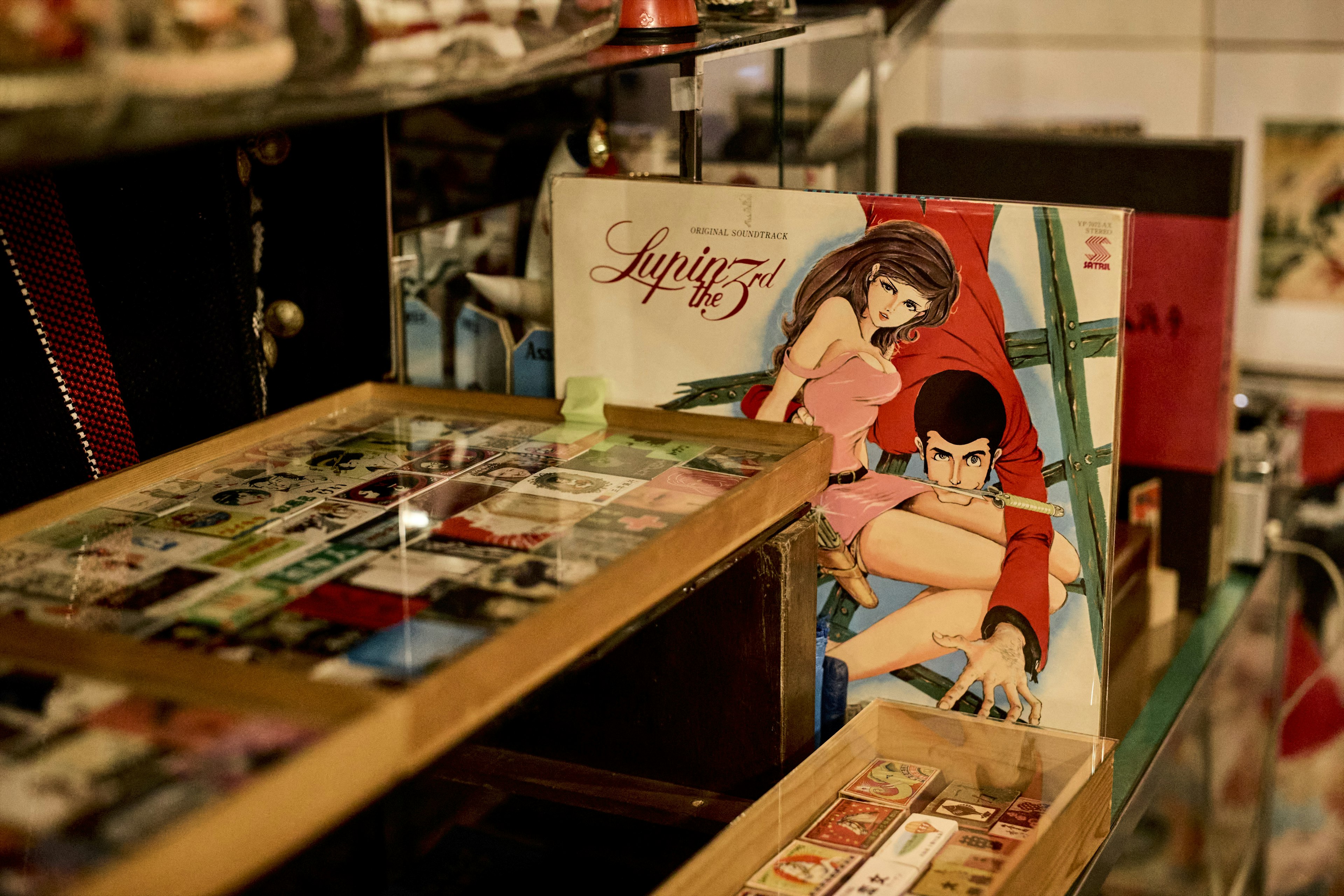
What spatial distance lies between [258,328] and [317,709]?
63 cm

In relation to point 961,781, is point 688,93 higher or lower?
higher

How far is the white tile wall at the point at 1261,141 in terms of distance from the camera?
88.0 inches

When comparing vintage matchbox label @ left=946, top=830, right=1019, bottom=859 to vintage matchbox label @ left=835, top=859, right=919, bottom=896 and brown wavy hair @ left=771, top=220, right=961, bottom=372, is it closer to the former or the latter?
vintage matchbox label @ left=835, top=859, right=919, bottom=896

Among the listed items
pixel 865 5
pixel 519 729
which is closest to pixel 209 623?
pixel 519 729

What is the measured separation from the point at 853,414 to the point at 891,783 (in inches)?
12.2

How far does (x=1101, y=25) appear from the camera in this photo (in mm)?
2400

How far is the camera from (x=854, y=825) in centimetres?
105

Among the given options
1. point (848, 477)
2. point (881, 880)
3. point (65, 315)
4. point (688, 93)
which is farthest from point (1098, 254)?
point (65, 315)

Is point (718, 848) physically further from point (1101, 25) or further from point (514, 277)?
point (1101, 25)

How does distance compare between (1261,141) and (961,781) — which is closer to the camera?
(961,781)

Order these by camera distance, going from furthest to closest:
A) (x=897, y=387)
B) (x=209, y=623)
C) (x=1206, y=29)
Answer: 1. (x=1206, y=29)
2. (x=897, y=387)
3. (x=209, y=623)

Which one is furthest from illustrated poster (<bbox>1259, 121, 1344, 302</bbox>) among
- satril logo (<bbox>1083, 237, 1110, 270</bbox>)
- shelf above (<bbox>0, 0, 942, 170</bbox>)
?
shelf above (<bbox>0, 0, 942, 170</bbox>)

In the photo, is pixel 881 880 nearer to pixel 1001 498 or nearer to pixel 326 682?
pixel 1001 498

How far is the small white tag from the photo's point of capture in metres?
1.19
